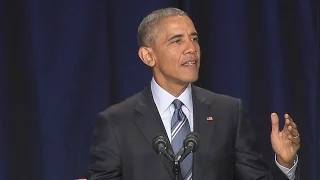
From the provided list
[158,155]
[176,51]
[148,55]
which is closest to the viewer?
[158,155]

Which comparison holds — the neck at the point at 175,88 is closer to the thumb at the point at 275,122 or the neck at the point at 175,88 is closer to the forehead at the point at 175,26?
the forehead at the point at 175,26

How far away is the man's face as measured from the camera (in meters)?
2.25

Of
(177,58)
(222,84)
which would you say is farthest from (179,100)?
(222,84)

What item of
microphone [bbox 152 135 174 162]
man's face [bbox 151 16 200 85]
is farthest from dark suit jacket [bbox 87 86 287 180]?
microphone [bbox 152 135 174 162]

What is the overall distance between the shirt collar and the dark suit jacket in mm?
24

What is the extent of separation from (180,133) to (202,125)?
9cm

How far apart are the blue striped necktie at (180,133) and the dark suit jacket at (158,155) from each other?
0.09 ft

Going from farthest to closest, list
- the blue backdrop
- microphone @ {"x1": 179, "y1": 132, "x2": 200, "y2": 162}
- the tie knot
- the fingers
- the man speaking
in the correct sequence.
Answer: the blue backdrop < the tie knot < the man speaking < the fingers < microphone @ {"x1": 179, "y1": 132, "x2": 200, "y2": 162}

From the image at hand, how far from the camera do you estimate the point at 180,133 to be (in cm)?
220

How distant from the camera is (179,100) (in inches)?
90.7

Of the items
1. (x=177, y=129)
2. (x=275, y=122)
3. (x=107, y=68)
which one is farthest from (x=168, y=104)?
(x=107, y=68)

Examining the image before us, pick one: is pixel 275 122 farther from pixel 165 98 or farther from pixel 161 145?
pixel 161 145

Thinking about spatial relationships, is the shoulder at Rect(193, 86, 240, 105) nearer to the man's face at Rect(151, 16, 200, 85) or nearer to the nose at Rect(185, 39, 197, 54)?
the man's face at Rect(151, 16, 200, 85)

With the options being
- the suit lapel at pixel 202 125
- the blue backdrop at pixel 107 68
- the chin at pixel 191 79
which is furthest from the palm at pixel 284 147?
the blue backdrop at pixel 107 68
